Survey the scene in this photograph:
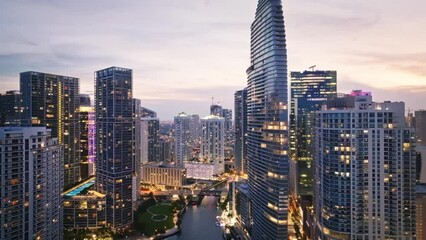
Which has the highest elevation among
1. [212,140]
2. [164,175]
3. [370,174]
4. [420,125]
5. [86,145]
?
[420,125]

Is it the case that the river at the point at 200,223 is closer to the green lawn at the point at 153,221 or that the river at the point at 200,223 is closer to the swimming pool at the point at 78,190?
the green lawn at the point at 153,221

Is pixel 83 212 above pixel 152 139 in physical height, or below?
below

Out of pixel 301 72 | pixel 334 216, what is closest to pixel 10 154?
pixel 334 216

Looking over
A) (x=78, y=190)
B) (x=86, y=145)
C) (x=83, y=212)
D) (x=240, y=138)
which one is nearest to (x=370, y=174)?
(x=83, y=212)

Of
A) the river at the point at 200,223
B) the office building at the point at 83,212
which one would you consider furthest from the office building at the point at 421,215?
the office building at the point at 83,212

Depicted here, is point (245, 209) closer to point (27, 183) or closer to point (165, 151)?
point (27, 183)

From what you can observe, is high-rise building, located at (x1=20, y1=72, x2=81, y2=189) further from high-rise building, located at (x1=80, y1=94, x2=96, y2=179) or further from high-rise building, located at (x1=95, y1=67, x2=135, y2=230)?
high-rise building, located at (x1=95, y1=67, x2=135, y2=230)
